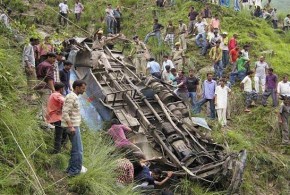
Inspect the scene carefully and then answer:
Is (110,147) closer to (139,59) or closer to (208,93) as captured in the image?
(208,93)

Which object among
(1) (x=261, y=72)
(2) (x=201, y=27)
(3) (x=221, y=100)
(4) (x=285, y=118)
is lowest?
(4) (x=285, y=118)

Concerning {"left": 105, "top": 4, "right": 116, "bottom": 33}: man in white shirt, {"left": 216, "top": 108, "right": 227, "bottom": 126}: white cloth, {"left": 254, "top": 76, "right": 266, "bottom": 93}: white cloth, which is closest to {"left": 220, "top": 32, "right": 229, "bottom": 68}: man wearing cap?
{"left": 254, "top": 76, "right": 266, "bottom": 93}: white cloth

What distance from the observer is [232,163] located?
9.30 meters

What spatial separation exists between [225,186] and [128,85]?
400 cm

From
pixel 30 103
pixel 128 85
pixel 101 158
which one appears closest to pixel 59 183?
pixel 101 158

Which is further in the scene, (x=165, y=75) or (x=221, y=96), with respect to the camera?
(x=165, y=75)

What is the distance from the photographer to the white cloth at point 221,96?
12797 mm

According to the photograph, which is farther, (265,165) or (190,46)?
(190,46)

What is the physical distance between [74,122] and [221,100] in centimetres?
667

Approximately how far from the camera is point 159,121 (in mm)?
10828

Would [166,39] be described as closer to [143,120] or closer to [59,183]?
[143,120]

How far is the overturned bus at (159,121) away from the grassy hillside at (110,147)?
0.58 metres

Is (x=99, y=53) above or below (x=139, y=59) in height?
above

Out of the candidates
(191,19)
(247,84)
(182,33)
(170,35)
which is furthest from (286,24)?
(247,84)
